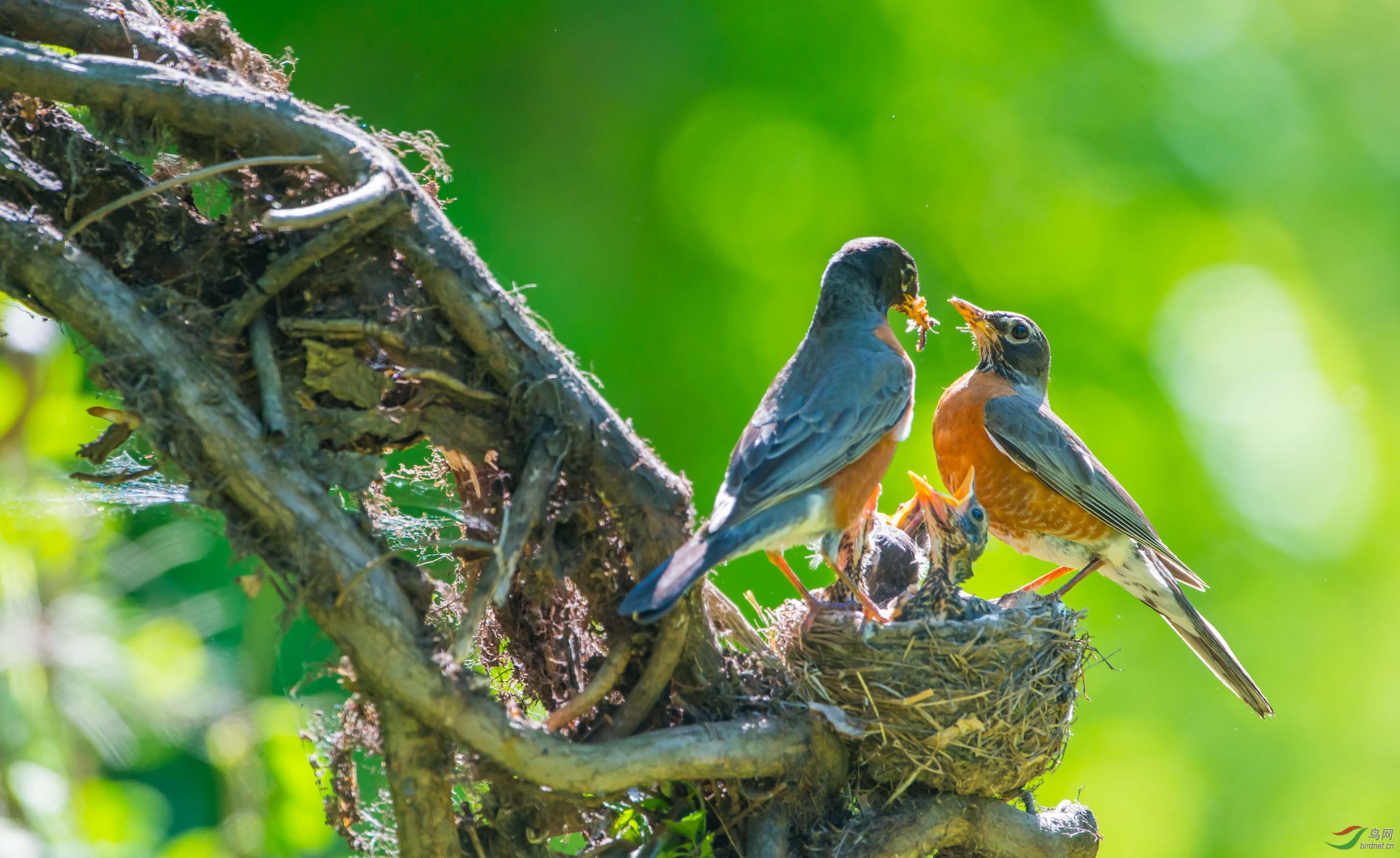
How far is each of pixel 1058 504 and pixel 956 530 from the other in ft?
2.12

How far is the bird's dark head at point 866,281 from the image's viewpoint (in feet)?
12.1

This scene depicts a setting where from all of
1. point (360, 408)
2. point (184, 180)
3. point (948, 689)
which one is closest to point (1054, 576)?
point (948, 689)

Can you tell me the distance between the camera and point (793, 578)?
3188mm

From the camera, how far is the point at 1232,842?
24.8 feet

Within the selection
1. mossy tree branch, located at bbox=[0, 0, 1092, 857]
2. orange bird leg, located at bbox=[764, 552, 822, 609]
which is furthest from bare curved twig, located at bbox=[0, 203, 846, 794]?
orange bird leg, located at bbox=[764, 552, 822, 609]

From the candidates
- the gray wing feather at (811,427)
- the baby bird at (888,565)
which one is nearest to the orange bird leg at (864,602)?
the gray wing feather at (811,427)

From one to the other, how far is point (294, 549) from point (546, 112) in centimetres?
626

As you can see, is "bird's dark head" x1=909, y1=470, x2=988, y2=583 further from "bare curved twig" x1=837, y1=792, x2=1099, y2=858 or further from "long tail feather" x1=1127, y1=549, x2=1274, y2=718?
"long tail feather" x1=1127, y1=549, x2=1274, y2=718

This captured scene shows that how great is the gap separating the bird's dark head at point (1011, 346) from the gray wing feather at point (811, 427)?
0.91 metres

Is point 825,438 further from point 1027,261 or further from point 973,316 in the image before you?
point 1027,261

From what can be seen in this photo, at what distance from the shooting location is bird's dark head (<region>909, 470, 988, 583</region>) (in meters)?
3.30

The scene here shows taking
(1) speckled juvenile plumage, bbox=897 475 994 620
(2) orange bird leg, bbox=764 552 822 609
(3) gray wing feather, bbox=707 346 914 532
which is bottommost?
(2) orange bird leg, bbox=764 552 822 609

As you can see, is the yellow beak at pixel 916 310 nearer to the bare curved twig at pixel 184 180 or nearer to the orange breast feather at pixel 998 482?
the orange breast feather at pixel 998 482

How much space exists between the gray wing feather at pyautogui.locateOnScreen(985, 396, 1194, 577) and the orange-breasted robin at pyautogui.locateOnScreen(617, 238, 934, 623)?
0.55 meters
